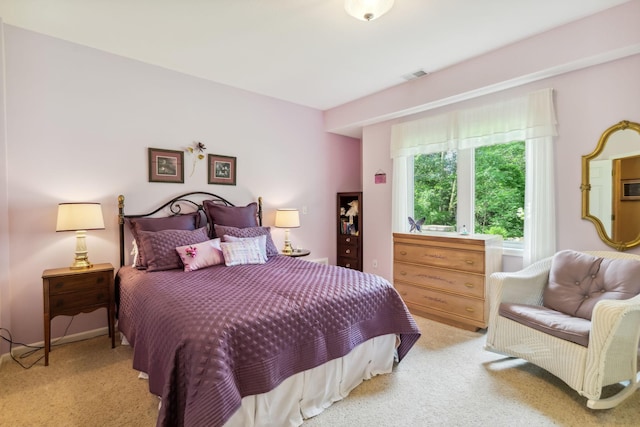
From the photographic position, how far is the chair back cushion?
2.12 metres

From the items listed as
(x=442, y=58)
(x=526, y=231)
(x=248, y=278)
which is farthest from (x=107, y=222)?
(x=526, y=231)

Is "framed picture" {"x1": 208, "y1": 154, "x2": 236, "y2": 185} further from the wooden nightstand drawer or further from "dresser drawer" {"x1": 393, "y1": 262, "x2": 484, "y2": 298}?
"dresser drawer" {"x1": 393, "y1": 262, "x2": 484, "y2": 298}

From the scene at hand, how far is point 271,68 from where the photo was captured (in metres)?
3.28

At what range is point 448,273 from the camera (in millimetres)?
3176

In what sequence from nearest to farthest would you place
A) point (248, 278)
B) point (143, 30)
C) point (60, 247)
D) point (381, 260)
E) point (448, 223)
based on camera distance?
point (248, 278)
point (143, 30)
point (60, 247)
point (448, 223)
point (381, 260)

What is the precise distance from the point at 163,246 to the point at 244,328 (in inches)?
60.3

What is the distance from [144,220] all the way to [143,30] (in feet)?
5.30

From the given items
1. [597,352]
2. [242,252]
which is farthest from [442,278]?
[242,252]

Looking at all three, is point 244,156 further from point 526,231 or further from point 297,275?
point 526,231

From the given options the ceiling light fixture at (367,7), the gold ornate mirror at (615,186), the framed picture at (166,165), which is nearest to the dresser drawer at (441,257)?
the gold ornate mirror at (615,186)

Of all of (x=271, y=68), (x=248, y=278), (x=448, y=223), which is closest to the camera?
(x=248, y=278)

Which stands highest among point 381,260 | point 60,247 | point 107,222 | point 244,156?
point 244,156

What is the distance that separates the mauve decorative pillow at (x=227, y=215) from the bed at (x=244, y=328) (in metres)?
0.41

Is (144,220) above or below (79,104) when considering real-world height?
below
